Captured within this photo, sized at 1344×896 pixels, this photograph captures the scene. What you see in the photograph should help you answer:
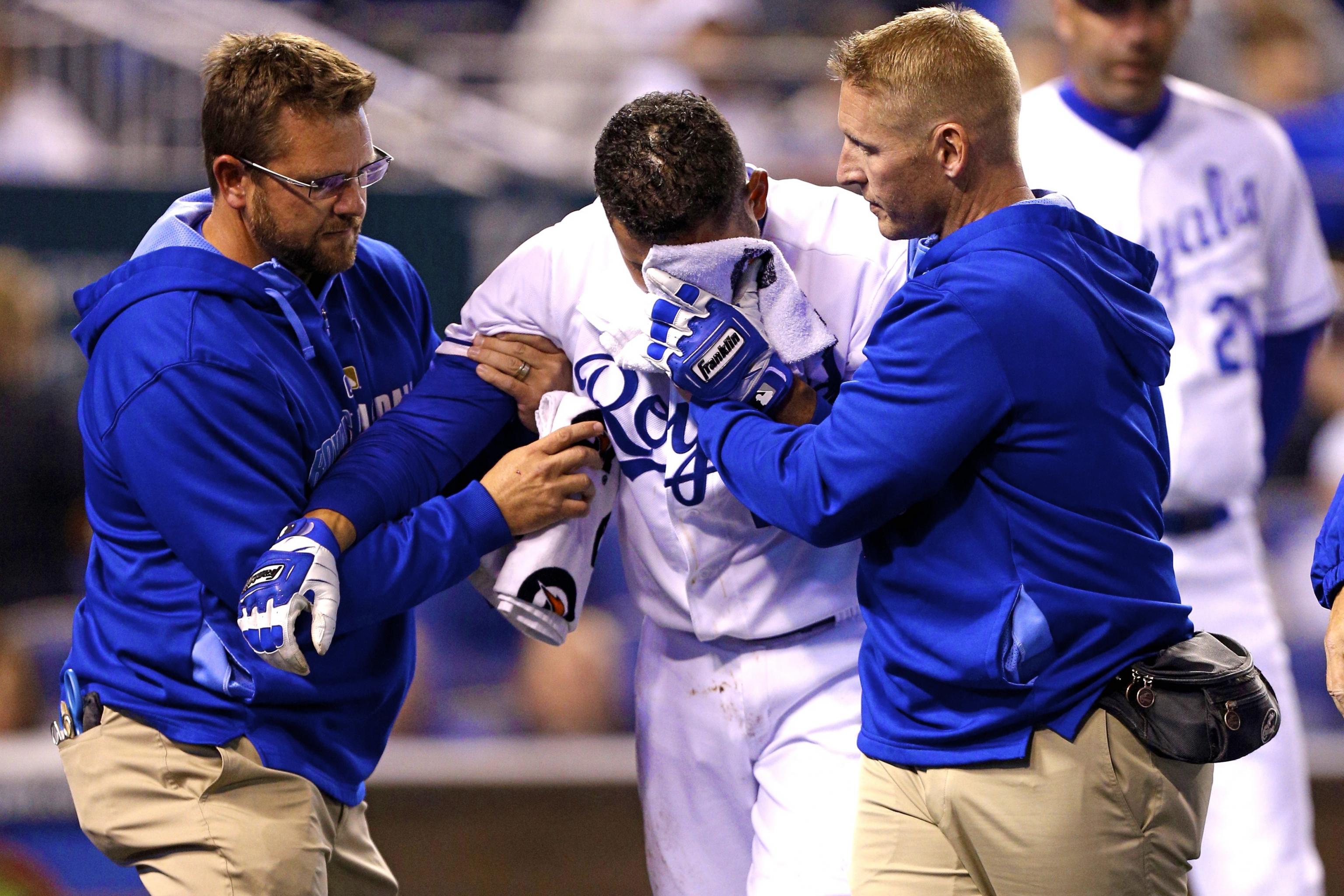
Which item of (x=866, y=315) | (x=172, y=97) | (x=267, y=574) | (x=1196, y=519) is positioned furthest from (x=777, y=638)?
(x=172, y=97)

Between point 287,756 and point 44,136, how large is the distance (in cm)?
453

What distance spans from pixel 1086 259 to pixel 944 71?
350 mm

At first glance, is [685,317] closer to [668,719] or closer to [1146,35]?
[668,719]

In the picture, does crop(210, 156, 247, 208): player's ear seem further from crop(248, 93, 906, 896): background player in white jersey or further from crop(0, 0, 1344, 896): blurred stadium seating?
crop(0, 0, 1344, 896): blurred stadium seating

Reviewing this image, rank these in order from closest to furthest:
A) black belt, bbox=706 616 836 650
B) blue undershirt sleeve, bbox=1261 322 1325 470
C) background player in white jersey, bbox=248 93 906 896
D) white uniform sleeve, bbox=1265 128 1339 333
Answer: background player in white jersey, bbox=248 93 906 896
black belt, bbox=706 616 836 650
white uniform sleeve, bbox=1265 128 1339 333
blue undershirt sleeve, bbox=1261 322 1325 470

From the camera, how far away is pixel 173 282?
2.58 m

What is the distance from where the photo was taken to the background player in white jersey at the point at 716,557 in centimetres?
270

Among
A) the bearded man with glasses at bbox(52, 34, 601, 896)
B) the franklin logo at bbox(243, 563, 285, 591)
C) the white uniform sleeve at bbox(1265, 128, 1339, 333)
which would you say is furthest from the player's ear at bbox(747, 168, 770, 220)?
the white uniform sleeve at bbox(1265, 128, 1339, 333)

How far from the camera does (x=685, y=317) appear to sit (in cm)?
242

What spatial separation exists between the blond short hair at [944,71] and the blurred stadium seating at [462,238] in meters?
3.30

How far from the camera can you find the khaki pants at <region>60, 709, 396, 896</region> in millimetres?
2572

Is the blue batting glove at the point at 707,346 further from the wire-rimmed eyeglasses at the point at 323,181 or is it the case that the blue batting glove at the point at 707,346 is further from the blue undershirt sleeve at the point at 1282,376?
the blue undershirt sleeve at the point at 1282,376

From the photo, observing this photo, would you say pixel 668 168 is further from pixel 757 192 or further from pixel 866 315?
pixel 866 315

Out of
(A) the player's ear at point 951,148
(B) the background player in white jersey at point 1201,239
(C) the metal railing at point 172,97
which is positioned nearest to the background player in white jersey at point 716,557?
(A) the player's ear at point 951,148
